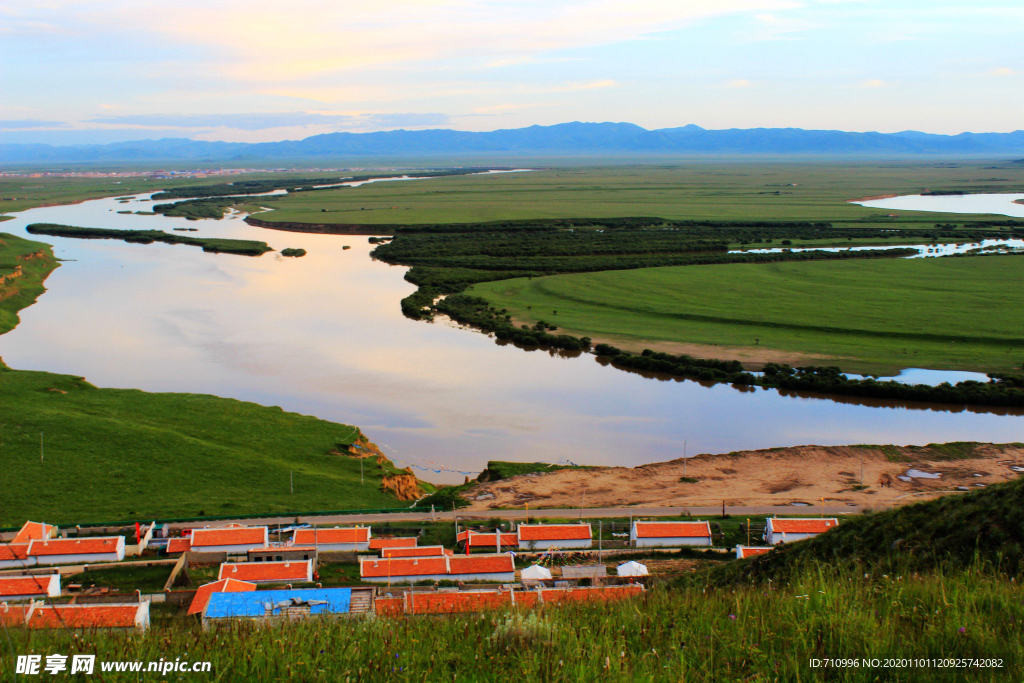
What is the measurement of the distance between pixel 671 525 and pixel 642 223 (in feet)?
208

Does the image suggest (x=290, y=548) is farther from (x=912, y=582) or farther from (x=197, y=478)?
(x=912, y=582)

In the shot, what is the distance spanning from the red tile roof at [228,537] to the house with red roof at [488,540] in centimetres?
428

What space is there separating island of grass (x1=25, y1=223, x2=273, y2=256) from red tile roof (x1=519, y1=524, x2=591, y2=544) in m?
50.4

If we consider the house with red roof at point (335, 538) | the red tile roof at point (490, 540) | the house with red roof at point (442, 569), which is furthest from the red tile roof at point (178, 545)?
the red tile roof at point (490, 540)

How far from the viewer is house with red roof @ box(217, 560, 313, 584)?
42.3 feet

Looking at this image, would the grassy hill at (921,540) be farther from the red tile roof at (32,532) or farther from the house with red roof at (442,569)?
the red tile roof at (32,532)

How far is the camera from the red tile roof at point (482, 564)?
44.4ft

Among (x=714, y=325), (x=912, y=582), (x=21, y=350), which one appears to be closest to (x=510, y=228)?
(x=714, y=325)

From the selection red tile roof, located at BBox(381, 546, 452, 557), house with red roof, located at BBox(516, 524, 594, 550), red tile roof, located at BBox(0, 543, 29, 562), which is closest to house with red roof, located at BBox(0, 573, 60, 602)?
red tile roof, located at BBox(0, 543, 29, 562)

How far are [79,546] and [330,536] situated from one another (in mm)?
5016

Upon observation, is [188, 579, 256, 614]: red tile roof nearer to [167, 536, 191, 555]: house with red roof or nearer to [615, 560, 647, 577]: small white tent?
[167, 536, 191, 555]: house with red roof

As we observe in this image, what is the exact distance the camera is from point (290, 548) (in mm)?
14469

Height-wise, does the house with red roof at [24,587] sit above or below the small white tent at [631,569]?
above

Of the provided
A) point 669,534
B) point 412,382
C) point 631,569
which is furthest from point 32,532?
point 412,382
